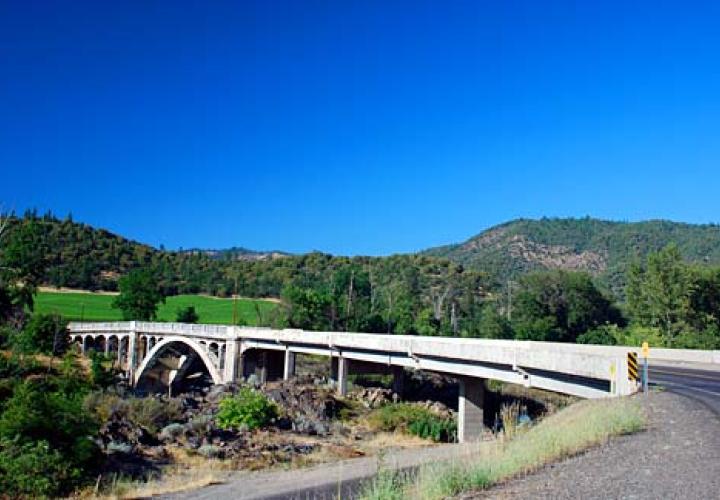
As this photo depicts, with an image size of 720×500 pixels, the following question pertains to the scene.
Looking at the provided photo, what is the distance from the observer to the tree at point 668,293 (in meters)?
66.2

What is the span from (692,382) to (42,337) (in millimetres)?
56605

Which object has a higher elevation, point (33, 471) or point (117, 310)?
point (117, 310)

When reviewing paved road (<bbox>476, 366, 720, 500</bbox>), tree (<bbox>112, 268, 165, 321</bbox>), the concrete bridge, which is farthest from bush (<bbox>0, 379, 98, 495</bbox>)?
tree (<bbox>112, 268, 165, 321</bbox>)

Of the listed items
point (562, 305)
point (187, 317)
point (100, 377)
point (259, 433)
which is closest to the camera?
point (259, 433)

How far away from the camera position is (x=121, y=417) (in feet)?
118

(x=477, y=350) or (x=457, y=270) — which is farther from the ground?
(x=457, y=270)

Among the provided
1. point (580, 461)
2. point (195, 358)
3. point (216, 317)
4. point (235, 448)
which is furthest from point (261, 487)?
point (216, 317)

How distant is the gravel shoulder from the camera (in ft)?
28.5

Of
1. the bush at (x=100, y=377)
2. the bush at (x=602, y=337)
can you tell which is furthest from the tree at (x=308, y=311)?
the bush at (x=602, y=337)

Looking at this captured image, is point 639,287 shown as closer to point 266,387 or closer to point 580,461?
point 266,387

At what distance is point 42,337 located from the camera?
208 ft

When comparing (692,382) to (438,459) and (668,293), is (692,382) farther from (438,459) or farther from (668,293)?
(668,293)

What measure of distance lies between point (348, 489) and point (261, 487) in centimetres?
316

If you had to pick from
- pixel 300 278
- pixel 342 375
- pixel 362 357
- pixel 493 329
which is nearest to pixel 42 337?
pixel 342 375
